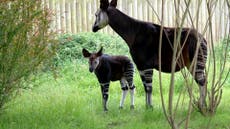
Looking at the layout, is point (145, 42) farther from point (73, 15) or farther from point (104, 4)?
point (73, 15)

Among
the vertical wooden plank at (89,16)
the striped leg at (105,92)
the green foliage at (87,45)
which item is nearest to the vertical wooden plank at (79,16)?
the vertical wooden plank at (89,16)

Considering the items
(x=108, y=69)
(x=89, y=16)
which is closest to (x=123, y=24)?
(x=108, y=69)

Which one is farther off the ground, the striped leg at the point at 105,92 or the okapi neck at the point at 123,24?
the okapi neck at the point at 123,24

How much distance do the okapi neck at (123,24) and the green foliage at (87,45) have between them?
16.1ft

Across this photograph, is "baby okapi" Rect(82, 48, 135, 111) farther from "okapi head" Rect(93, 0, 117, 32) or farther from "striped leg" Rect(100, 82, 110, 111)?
"okapi head" Rect(93, 0, 117, 32)

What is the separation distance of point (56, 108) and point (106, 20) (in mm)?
1399

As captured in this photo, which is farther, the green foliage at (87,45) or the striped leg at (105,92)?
the green foliage at (87,45)

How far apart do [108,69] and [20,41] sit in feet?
4.12

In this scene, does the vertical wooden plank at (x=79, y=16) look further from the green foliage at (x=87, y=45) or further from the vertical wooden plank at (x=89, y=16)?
the green foliage at (x=87, y=45)

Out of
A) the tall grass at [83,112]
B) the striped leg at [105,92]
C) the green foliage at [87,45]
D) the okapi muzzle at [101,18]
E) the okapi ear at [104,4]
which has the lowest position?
the tall grass at [83,112]

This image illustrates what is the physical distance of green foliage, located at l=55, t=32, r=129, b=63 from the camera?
1160 cm

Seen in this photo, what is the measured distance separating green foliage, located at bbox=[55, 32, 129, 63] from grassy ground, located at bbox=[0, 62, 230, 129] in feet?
10.6

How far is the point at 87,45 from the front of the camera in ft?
39.9

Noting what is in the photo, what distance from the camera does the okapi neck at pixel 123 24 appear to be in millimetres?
6445
